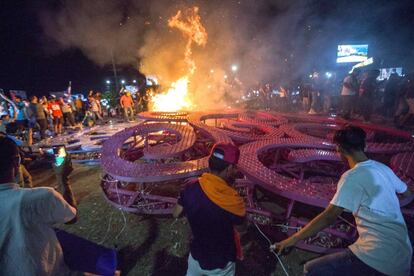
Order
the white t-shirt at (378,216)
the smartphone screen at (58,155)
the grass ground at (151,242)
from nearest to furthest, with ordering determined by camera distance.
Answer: the white t-shirt at (378,216)
the smartphone screen at (58,155)
the grass ground at (151,242)

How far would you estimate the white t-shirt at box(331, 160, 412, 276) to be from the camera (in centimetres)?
169

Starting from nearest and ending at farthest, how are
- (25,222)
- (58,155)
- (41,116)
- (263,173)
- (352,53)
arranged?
(25,222)
(58,155)
(263,173)
(41,116)
(352,53)

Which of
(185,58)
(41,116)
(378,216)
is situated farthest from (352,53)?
(378,216)

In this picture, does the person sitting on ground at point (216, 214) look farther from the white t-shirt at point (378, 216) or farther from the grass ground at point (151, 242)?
the grass ground at point (151, 242)

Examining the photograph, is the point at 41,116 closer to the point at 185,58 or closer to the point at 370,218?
the point at 370,218

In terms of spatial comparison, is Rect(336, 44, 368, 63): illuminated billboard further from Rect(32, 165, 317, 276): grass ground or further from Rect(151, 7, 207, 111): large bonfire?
Rect(32, 165, 317, 276): grass ground

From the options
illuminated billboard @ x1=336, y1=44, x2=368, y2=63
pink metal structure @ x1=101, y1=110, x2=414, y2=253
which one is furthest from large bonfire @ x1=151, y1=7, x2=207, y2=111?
illuminated billboard @ x1=336, y1=44, x2=368, y2=63

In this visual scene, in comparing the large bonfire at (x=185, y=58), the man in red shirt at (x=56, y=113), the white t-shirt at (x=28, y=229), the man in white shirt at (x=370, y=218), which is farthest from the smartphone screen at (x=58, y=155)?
the large bonfire at (x=185, y=58)

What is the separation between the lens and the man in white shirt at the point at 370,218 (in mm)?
1694

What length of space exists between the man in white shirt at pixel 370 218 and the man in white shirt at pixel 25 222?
6.19ft

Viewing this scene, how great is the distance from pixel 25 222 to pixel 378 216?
248 cm

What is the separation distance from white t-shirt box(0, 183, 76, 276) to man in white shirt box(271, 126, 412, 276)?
6.22 ft

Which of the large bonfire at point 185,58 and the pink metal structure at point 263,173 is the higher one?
Answer: the large bonfire at point 185,58

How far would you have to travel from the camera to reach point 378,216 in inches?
67.4
